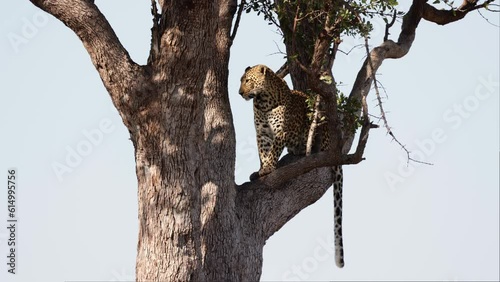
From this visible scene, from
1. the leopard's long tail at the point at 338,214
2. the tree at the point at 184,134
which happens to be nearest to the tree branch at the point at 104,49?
the tree at the point at 184,134

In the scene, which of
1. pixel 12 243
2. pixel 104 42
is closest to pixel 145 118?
pixel 104 42

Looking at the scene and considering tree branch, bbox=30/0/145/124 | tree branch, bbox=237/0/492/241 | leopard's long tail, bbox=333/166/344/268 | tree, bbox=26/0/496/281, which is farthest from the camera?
leopard's long tail, bbox=333/166/344/268

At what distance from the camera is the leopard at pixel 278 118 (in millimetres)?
8898

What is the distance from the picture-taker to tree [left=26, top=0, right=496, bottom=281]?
25.3ft

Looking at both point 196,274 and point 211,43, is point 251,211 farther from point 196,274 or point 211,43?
point 211,43

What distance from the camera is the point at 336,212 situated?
9.17 m

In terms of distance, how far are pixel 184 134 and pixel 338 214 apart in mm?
2219

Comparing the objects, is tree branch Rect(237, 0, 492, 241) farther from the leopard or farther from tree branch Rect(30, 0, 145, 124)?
tree branch Rect(30, 0, 145, 124)

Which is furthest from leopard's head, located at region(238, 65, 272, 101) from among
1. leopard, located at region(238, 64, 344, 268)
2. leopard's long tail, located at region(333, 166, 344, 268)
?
leopard's long tail, located at region(333, 166, 344, 268)

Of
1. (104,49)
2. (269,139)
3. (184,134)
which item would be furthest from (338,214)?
(104,49)

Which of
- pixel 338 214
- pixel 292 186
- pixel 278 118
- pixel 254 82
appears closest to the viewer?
pixel 292 186

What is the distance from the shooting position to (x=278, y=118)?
8.91 metres

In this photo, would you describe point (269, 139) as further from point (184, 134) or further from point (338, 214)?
point (184, 134)

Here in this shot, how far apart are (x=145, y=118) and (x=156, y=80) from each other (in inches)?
14.6
